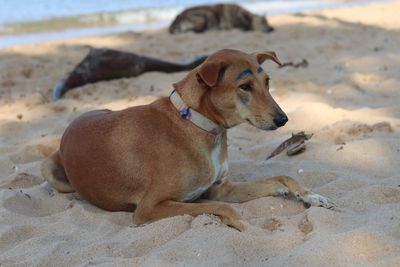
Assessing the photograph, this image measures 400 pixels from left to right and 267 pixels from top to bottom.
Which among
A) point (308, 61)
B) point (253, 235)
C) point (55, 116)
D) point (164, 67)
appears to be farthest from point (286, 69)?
point (253, 235)

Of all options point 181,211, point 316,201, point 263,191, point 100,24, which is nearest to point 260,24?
point 100,24

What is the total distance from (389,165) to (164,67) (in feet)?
13.9

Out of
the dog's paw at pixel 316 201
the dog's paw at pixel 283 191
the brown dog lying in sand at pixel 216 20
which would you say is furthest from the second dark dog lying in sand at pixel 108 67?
the brown dog lying in sand at pixel 216 20

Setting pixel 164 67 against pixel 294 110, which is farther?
pixel 164 67

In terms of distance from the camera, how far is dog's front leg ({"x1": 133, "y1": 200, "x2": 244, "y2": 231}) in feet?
13.0

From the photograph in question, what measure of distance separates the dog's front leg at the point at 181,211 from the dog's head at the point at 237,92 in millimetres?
581

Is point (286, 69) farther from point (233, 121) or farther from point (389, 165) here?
point (233, 121)

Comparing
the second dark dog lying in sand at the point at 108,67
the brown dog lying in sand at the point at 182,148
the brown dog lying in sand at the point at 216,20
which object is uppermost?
the brown dog lying in sand at the point at 182,148

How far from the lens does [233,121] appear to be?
4281mm

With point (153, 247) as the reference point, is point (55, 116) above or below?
below

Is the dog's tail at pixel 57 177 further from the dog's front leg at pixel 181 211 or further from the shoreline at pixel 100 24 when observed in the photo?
the shoreline at pixel 100 24

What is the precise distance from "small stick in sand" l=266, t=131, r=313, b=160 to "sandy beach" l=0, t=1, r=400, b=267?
0.23 ft

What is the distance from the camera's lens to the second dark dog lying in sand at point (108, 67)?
26.0ft

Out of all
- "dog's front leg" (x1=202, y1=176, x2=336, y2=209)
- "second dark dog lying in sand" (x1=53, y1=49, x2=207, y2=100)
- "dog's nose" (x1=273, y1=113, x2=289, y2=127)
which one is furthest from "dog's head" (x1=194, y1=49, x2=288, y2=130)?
"second dark dog lying in sand" (x1=53, y1=49, x2=207, y2=100)
